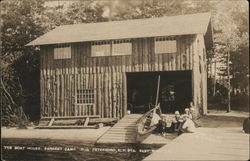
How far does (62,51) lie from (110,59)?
2.32 metres

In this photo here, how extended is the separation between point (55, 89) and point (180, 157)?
33.4ft

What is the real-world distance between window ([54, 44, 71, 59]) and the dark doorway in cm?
362

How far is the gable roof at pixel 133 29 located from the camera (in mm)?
13453

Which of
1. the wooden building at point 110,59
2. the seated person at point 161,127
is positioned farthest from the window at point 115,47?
the seated person at point 161,127

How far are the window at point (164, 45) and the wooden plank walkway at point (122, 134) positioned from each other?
306 cm

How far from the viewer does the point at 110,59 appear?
15367mm

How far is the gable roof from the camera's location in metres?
13.5

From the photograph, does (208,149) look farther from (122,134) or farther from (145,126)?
(145,126)

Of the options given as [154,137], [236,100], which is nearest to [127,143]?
[154,137]

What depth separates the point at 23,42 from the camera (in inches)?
687

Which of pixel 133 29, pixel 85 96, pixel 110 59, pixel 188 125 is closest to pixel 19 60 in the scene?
pixel 85 96

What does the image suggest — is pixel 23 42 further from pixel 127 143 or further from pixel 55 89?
pixel 127 143

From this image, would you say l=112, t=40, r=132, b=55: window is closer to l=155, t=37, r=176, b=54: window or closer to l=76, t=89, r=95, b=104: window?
l=155, t=37, r=176, b=54: window

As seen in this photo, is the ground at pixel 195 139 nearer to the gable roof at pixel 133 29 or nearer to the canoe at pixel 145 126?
the canoe at pixel 145 126
